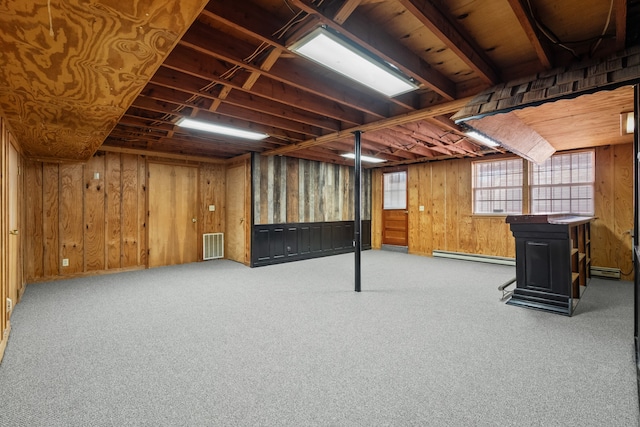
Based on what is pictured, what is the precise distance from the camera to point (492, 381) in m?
1.98

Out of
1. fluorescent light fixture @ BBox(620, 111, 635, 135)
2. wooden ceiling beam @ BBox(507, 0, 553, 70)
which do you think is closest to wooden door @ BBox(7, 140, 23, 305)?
wooden ceiling beam @ BBox(507, 0, 553, 70)

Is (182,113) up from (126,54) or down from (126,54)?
up

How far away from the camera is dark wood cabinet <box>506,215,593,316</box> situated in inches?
129

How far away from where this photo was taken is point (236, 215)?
645 centimetres

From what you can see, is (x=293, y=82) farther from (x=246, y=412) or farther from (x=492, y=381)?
(x=492, y=381)

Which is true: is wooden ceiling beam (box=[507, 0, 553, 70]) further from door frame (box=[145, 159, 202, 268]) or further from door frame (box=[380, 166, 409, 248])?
door frame (box=[145, 159, 202, 268])

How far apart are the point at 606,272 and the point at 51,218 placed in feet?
29.8

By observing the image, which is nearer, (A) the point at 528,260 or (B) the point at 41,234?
(A) the point at 528,260

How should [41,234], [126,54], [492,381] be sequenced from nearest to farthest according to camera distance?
[126,54]
[492,381]
[41,234]

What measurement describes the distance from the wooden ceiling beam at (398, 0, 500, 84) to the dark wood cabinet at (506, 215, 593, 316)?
70.2 inches

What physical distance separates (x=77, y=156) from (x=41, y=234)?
1460mm

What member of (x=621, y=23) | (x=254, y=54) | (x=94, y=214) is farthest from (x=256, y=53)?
(x=94, y=214)

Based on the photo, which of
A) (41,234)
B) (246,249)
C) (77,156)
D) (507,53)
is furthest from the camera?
(246,249)

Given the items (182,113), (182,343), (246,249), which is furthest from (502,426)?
(246,249)
